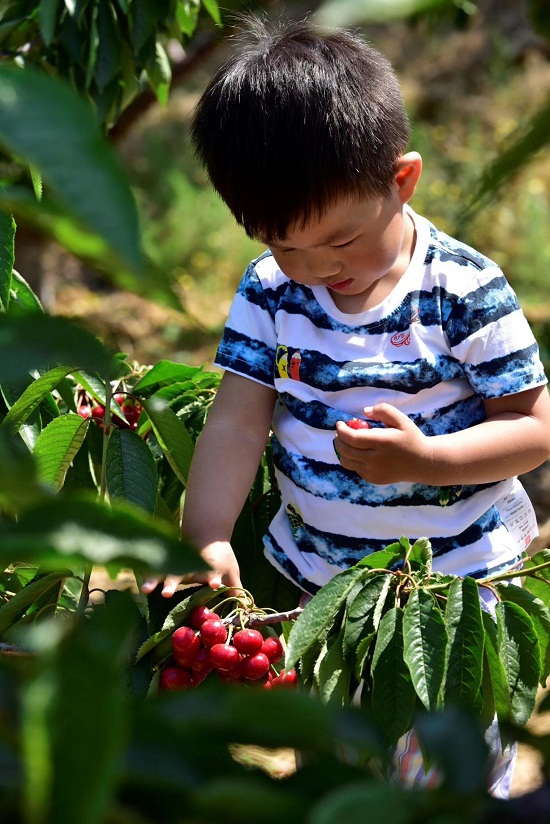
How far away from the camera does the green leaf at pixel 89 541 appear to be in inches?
13.7

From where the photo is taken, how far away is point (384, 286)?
1.44 m

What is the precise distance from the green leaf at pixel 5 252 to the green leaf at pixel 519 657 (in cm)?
66

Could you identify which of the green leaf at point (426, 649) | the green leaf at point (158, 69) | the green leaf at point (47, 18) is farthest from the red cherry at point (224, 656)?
the green leaf at point (158, 69)

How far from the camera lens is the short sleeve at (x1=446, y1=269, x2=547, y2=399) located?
133cm

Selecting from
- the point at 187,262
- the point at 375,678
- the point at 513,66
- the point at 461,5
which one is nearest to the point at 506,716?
the point at 375,678

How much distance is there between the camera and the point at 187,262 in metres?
6.57

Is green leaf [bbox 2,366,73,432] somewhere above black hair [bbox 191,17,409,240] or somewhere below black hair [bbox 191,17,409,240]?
below

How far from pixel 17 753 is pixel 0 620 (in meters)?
0.84

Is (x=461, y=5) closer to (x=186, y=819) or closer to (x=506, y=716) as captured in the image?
(x=506, y=716)

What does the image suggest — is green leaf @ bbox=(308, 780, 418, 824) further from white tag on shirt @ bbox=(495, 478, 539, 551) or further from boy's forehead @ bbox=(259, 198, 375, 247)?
white tag on shirt @ bbox=(495, 478, 539, 551)

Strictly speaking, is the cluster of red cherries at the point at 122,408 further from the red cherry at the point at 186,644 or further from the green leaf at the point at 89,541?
the green leaf at the point at 89,541

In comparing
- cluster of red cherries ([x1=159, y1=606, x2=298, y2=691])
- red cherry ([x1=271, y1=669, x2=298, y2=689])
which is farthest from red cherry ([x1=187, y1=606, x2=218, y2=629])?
red cherry ([x1=271, y1=669, x2=298, y2=689])

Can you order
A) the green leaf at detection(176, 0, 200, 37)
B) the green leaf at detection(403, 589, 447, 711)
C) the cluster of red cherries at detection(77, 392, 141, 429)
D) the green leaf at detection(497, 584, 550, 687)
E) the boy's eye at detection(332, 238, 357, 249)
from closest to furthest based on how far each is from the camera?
1. the green leaf at detection(403, 589, 447, 711)
2. the green leaf at detection(497, 584, 550, 687)
3. the boy's eye at detection(332, 238, 357, 249)
4. the cluster of red cherries at detection(77, 392, 141, 429)
5. the green leaf at detection(176, 0, 200, 37)

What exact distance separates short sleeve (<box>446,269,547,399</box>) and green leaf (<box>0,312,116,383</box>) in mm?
1035
